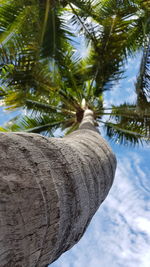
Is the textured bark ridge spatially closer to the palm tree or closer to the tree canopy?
the palm tree

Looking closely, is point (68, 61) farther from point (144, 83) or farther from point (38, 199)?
point (38, 199)

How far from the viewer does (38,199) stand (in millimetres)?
1104

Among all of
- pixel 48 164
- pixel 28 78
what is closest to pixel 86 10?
pixel 28 78

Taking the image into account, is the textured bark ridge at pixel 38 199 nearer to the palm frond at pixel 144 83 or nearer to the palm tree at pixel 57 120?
the palm tree at pixel 57 120

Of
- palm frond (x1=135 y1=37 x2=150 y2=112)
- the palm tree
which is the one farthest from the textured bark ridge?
palm frond (x1=135 y1=37 x2=150 y2=112)

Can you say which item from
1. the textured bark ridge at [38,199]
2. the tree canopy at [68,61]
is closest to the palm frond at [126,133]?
the tree canopy at [68,61]

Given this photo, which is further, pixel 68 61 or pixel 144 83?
pixel 68 61

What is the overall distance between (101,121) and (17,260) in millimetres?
6948

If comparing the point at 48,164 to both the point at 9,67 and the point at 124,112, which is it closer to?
the point at 9,67

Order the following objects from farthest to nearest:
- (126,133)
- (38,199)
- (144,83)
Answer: (126,133), (144,83), (38,199)

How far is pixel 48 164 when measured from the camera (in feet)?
4.41

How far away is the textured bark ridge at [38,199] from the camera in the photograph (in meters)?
0.95

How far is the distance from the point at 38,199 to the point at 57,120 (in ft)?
22.7

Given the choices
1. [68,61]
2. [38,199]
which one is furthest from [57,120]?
[38,199]
